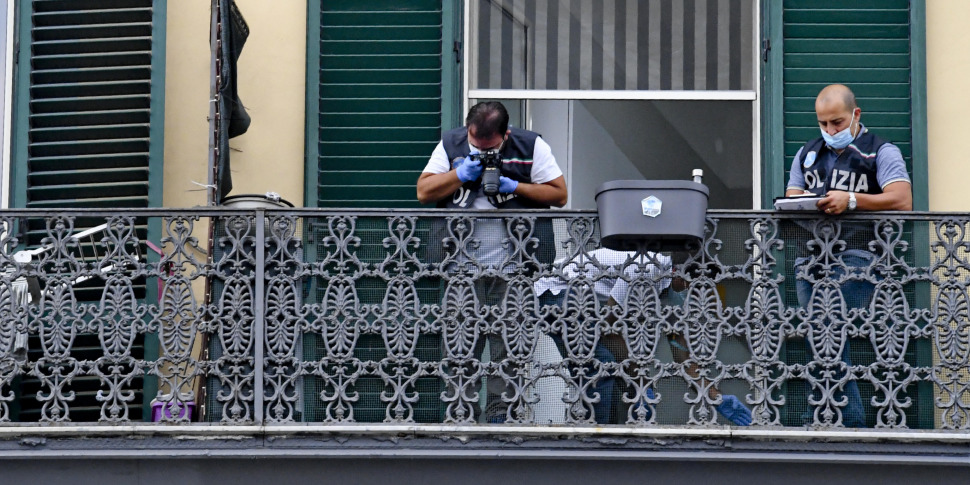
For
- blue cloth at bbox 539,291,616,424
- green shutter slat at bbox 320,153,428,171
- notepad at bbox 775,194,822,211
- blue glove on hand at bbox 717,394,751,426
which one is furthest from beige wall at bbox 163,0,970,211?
blue cloth at bbox 539,291,616,424

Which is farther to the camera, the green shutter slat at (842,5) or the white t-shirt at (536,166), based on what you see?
the green shutter slat at (842,5)

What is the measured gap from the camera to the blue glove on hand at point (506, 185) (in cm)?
776

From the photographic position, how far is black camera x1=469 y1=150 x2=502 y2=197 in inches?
301

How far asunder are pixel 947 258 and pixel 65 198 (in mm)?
4705

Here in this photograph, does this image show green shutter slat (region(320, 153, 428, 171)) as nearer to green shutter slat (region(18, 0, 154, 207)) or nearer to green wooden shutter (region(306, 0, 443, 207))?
green wooden shutter (region(306, 0, 443, 207))

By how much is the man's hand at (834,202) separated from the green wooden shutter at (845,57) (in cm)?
157

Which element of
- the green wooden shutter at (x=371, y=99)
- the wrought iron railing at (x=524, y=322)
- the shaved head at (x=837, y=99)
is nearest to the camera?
the wrought iron railing at (x=524, y=322)

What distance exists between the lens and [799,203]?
7613 millimetres

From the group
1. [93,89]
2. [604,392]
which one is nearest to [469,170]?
[604,392]

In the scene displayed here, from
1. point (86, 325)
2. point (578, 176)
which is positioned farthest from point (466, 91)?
point (86, 325)

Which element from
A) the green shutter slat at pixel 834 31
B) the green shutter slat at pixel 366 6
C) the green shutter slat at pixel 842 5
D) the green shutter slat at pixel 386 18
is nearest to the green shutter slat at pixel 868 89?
Result: the green shutter slat at pixel 834 31

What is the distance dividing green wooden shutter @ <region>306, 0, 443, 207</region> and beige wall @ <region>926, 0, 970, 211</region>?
2.77m

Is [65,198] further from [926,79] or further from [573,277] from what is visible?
[926,79]

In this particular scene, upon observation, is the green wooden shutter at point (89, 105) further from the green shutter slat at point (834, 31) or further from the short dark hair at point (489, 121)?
the green shutter slat at point (834, 31)
